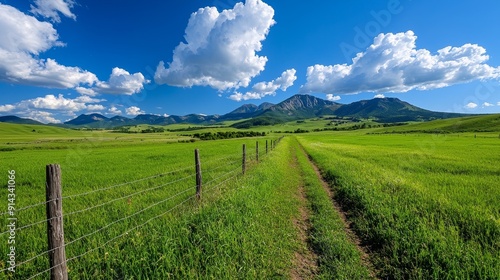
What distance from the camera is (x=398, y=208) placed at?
855cm

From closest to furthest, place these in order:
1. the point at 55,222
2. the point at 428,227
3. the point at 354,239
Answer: the point at 55,222 < the point at 428,227 < the point at 354,239

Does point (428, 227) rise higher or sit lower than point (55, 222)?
lower

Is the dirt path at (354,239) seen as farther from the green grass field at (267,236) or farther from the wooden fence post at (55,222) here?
the wooden fence post at (55,222)

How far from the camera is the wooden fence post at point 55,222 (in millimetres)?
4059

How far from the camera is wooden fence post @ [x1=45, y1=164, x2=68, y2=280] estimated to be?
406 centimetres

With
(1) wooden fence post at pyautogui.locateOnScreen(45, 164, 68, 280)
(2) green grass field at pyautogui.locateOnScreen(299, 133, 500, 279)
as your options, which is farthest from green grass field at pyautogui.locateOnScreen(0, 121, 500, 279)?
(1) wooden fence post at pyautogui.locateOnScreen(45, 164, 68, 280)

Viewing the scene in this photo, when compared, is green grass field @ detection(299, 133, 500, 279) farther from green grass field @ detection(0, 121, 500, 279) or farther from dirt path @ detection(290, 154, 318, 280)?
dirt path @ detection(290, 154, 318, 280)

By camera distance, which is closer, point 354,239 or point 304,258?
point 304,258

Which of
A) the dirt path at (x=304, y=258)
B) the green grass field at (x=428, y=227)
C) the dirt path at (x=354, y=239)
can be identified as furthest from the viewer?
the dirt path at (x=354, y=239)

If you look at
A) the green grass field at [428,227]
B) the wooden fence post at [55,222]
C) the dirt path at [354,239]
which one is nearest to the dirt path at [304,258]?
the dirt path at [354,239]

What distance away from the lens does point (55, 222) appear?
4188 mm

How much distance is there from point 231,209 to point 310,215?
3.27m

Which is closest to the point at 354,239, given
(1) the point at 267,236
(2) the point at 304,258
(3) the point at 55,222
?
(2) the point at 304,258

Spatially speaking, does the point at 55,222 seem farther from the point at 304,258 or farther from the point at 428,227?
the point at 428,227
